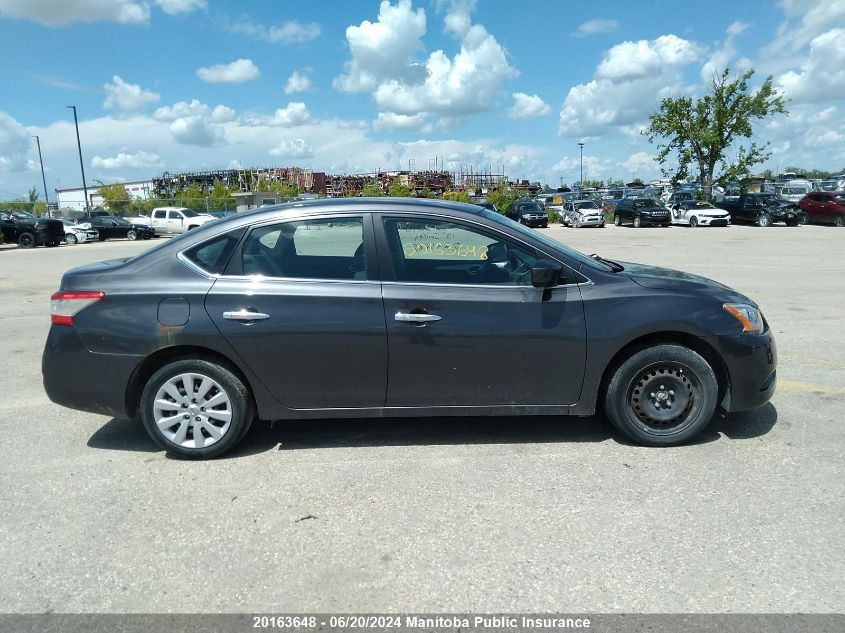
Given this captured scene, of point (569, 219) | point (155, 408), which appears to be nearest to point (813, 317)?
point (155, 408)

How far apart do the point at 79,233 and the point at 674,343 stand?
1490 inches

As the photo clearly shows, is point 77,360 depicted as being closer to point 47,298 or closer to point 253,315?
point 253,315

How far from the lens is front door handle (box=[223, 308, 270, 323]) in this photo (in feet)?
13.2

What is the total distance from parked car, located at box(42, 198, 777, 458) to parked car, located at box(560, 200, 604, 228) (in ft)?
120

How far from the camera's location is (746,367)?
414 centimetres

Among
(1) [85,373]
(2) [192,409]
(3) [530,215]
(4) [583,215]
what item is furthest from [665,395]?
(4) [583,215]

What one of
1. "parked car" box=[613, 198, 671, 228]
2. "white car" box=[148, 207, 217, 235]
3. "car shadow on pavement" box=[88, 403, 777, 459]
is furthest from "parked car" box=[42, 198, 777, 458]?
"white car" box=[148, 207, 217, 235]

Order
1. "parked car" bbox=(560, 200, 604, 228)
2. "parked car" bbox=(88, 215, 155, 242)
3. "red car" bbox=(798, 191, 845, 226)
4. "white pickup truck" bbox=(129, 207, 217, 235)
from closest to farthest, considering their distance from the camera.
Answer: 1. "red car" bbox=(798, 191, 845, 226)
2. "parked car" bbox=(88, 215, 155, 242)
3. "white pickup truck" bbox=(129, 207, 217, 235)
4. "parked car" bbox=(560, 200, 604, 228)

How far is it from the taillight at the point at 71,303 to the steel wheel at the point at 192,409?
74 centimetres

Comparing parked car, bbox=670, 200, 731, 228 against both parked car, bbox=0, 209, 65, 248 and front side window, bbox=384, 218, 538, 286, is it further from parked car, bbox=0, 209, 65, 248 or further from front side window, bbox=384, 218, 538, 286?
front side window, bbox=384, 218, 538, 286

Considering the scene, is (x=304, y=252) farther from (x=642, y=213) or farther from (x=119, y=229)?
(x=119, y=229)

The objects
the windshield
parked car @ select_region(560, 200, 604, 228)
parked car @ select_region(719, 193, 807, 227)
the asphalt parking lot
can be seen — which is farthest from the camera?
parked car @ select_region(560, 200, 604, 228)

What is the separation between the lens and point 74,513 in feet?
11.6

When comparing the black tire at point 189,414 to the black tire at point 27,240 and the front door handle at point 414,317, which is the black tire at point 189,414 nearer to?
the front door handle at point 414,317
